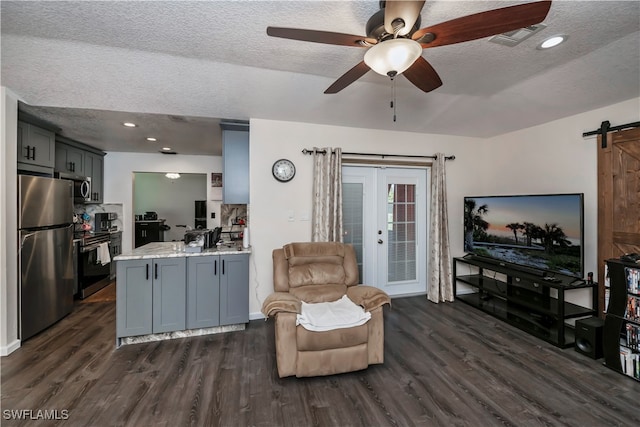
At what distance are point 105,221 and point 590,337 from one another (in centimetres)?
682

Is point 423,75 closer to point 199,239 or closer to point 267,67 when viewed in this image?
point 267,67

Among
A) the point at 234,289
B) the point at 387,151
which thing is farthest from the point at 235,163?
the point at 387,151

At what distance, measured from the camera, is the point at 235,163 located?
3385 mm

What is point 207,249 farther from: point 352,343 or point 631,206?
point 631,206

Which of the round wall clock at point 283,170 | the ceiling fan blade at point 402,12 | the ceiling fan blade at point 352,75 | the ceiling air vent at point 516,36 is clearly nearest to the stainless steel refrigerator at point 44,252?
the round wall clock at point 283,170

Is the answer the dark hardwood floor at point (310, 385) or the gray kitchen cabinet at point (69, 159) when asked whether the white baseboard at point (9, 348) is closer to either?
the dark hardwood floor at point (310, 385)

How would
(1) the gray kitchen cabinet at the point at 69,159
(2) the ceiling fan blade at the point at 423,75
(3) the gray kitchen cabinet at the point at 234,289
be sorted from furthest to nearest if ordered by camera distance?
(1) the gray kitchen cabinet at the point at 69,159, (3) the gray kitchen cabinet at the point at 234,289, (2) the ceiling fan blade at the point at 423,75

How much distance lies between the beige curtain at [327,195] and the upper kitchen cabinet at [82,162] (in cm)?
363

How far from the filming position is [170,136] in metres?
4.02

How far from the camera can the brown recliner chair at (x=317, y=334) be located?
7.12 feet

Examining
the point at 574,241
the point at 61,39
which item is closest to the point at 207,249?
the point at 61,39

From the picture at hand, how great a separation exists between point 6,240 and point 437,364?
4.20 m

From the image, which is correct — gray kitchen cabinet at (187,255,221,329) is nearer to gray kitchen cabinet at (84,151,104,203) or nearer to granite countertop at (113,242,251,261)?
granite countertop at (113,242,251,261)

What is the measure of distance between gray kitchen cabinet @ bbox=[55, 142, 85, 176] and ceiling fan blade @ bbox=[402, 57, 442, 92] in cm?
485
